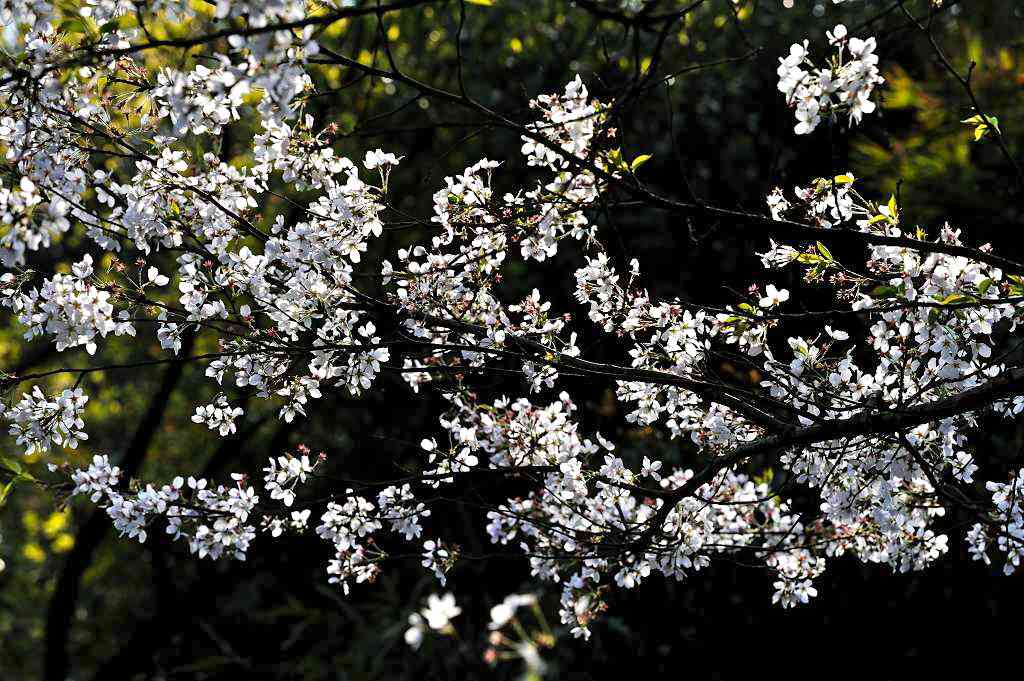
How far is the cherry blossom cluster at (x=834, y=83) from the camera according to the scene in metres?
2.37

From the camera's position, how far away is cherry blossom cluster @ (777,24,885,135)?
2365 millimetres

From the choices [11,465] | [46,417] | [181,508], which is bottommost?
[181,508]

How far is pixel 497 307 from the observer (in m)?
3.01

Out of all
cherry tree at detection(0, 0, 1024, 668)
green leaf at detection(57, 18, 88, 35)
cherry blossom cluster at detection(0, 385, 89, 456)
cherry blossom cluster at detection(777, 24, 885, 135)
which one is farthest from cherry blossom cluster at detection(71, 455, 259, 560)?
cherry blossom cluster at detection(777, 24, 885, 135)

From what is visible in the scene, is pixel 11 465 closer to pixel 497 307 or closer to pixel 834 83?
pixel 497 307

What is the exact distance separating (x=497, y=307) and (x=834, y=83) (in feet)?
3.78

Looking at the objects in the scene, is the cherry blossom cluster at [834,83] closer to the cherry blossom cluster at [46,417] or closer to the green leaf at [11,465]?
the cherry blossom cluster at [46,417]

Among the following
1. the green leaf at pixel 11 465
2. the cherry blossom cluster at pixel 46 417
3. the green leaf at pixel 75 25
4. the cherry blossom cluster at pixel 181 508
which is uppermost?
the green leaf at pixel 75 25

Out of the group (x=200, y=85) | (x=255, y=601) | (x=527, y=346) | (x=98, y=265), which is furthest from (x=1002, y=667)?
(x=98, y=265)

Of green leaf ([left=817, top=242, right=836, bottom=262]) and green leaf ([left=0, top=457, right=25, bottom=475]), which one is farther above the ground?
green leaf ([left=0, top=457, right=25, bottom=475])

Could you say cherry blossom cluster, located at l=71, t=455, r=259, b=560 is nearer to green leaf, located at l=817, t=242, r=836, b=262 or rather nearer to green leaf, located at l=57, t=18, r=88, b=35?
green leaf, located at l=57, t=18, r=88, b=35

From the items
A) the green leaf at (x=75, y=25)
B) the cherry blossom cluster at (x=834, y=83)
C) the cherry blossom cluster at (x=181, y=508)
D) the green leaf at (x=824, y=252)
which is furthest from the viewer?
the cherry blossom cluster at (x=181, y=508)

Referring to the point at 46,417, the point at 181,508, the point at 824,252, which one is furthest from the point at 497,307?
the point at 46,417

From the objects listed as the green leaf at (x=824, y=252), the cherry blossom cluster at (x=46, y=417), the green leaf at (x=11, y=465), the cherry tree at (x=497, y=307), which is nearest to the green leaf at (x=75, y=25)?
the cherry tree at (x=497, y=307)
